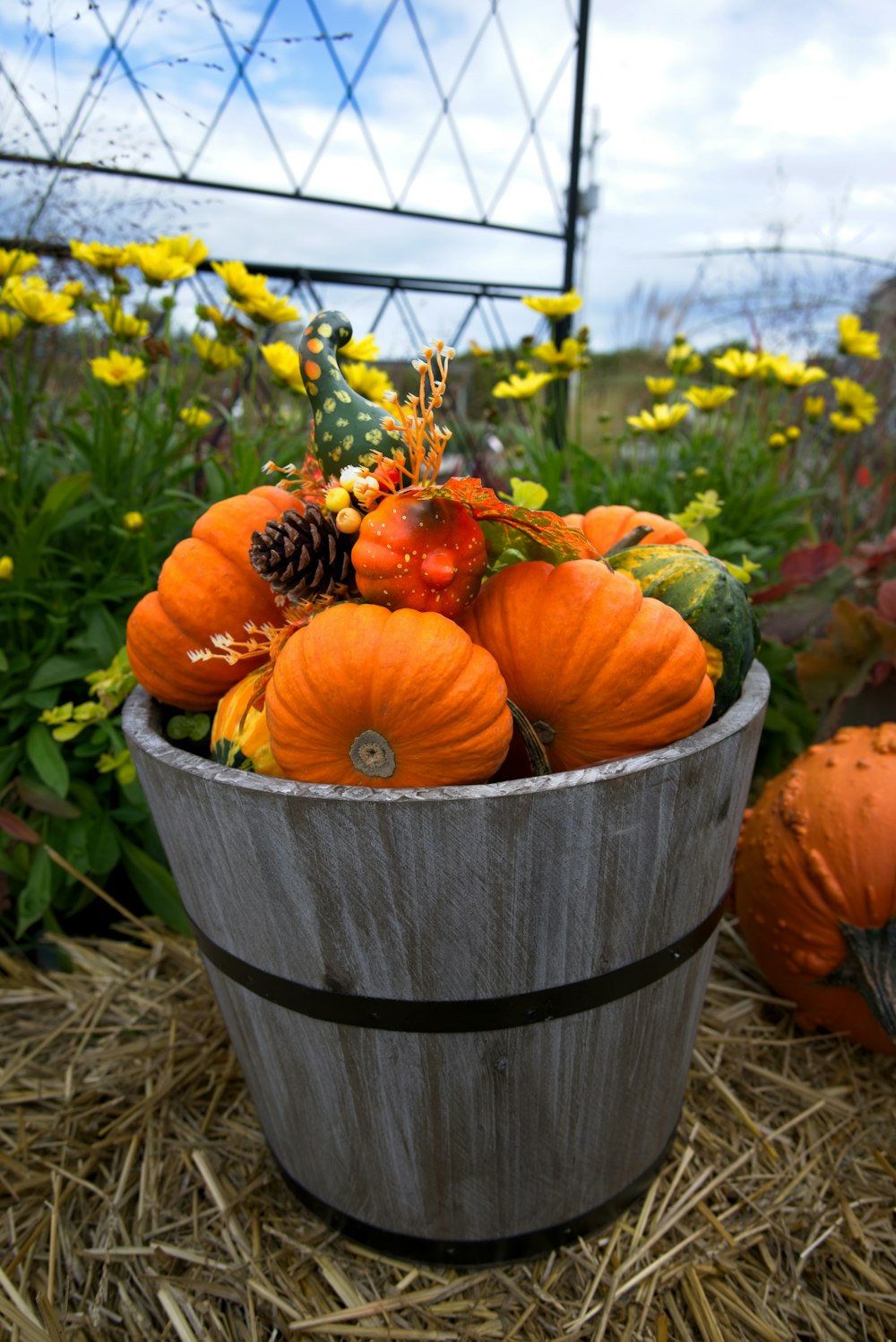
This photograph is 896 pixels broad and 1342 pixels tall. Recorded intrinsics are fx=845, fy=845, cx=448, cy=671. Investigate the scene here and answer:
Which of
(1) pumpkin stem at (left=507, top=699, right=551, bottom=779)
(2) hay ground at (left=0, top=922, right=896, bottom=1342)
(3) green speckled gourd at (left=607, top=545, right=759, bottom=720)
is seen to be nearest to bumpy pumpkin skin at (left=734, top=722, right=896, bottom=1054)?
(2) hay ground at (left=0, top=922, right=896, bottom=1342)

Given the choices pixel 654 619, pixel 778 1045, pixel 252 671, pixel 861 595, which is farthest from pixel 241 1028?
pixel 861 595

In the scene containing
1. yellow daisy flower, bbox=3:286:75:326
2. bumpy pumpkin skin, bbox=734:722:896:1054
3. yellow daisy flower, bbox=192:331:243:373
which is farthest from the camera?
yellow daisy flower, bbox=192:331:243:373

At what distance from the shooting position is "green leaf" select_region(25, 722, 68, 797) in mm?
1592

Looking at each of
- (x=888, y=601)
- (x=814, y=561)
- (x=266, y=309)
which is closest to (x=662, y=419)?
(x=814, y=561)

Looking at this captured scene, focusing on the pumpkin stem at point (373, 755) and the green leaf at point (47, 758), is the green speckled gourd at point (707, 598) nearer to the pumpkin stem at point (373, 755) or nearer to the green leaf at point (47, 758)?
the pumpkin stem at point (373, 755)

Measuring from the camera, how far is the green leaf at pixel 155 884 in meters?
1.76

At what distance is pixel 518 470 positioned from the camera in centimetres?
260

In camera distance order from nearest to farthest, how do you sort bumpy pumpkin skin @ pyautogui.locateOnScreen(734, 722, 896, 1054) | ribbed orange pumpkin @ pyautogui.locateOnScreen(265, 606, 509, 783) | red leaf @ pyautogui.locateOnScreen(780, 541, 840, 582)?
ribbed orange pumpkin @ pyautogui.locateOnScreen(265, 606, 509, 783) → bumpy pumpkin skin @ pyautogui.locateOnScreen(734, 722, 896, 1054) → red leaf @ pyautogui.locateOnScreen(780, 541, 840, 582)

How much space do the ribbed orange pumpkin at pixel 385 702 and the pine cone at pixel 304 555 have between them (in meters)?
0.08

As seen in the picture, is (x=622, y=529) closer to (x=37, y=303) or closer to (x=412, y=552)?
(x=412, y=552)

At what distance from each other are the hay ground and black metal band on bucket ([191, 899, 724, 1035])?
46cm

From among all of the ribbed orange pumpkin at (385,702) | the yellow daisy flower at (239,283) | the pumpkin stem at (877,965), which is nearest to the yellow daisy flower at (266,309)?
the yellow daisy flower at (239,283)

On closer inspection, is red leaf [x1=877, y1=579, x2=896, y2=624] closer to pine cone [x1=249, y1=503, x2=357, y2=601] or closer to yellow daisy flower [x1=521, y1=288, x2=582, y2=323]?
yellow daisy flower [x1=521, y1=288, x2=582, y2=323]

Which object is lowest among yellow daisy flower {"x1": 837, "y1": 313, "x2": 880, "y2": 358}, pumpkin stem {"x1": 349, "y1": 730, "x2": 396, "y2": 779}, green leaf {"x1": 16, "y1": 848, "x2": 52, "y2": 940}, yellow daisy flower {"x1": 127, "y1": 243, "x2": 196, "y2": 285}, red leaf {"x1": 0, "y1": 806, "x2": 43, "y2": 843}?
green leaf {"x1": 16, "y1": 848, "x2": 52, "y2": 940}
